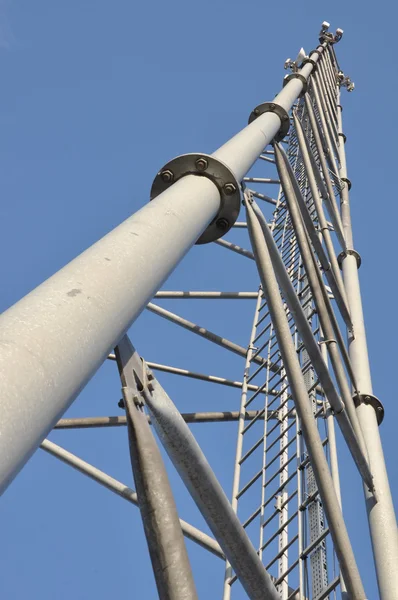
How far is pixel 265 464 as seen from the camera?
6949mm

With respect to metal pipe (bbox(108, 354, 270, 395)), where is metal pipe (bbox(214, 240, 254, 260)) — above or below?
above

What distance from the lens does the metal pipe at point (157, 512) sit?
325 cm

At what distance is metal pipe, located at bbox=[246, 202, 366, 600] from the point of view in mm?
5023

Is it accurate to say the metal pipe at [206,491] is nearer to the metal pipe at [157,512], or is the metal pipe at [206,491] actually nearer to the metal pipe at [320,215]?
the metal pipe at [157,512]

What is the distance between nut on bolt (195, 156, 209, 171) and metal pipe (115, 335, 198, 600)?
1.28 meters

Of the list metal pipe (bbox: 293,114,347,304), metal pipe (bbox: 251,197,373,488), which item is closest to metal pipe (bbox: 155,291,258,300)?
metal pipe (bbox: 293,114,347,304)

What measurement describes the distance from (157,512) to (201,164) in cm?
174

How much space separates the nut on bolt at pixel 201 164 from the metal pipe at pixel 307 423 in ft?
4.53

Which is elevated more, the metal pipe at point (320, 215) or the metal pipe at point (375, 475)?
the metal pipe at point (320, 215)

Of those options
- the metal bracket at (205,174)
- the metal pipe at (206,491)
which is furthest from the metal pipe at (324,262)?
the metal pipe at (206,491)

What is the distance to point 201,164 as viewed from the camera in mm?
4242

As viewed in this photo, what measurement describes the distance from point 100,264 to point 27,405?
33.3 inches

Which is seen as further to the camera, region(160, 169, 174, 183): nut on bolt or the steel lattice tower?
region(160, 169, 174, 183): nut on bolt

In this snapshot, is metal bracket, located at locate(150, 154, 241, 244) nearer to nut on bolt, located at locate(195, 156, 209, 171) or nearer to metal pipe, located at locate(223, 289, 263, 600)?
nut on bolt, located at locate(195, 156, 209, 171)
